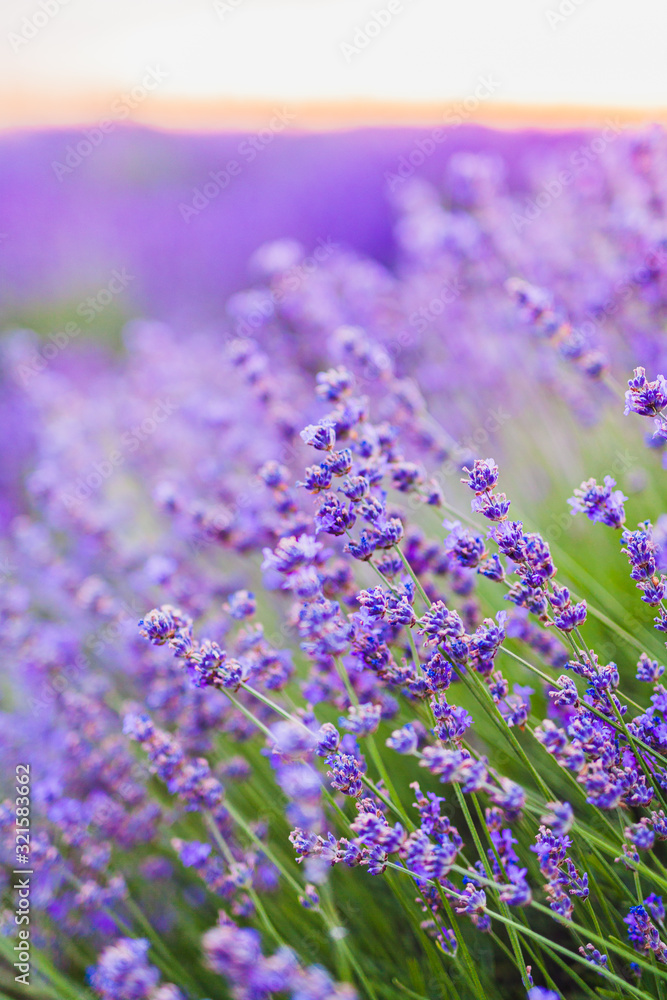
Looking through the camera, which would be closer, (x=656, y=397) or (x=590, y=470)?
(x=656, y=397)

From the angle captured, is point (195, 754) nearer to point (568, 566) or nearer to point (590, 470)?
point (568, 566)

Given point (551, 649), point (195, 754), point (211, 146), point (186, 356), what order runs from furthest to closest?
1. point (211, 146)
2. point (186, 356)
3. point (195, 754)
4. point (551, 649)

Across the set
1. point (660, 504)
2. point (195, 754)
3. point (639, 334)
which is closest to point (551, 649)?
point (660, 504)

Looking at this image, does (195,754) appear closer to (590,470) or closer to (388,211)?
(590,470)

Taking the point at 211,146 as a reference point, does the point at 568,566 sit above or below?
below

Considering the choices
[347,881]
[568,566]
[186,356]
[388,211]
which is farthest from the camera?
[388,211]

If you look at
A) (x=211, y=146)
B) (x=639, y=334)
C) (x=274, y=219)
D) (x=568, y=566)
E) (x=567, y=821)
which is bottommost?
(x=567, y=821)

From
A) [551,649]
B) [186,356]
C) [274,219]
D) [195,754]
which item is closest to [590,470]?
[551,649]
